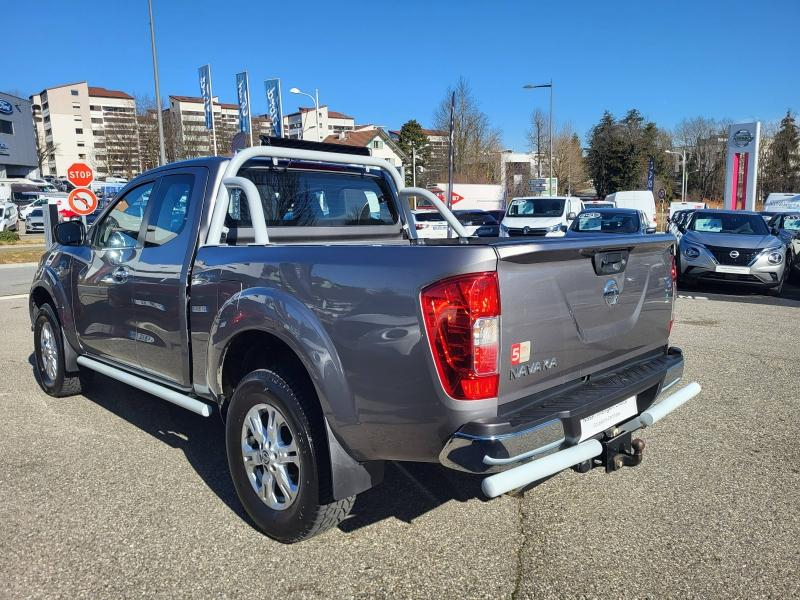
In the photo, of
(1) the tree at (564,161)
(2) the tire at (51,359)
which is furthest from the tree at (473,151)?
(2) the tire at (51,359)

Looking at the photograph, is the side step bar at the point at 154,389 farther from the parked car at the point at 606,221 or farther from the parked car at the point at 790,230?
the parked car at the point at 790,230

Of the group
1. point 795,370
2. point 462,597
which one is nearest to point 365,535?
point 462,597

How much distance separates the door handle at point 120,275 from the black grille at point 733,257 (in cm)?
1083

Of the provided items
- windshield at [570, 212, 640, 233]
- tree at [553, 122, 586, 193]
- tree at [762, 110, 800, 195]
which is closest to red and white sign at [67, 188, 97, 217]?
windshield at [570, 212, 640, 233]

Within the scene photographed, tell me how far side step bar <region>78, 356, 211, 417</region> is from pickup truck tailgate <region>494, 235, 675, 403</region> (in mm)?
1851

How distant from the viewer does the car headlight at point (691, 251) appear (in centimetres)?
1202

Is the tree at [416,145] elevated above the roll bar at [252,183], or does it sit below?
above

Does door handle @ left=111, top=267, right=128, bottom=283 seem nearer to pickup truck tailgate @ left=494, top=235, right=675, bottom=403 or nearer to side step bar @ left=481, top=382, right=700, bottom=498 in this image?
pickup truck tailgate @ left=494, top=235, right=675, bottom=403

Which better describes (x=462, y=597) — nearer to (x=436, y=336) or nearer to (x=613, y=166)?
(x=436, y=336)

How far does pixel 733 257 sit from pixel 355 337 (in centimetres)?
1114

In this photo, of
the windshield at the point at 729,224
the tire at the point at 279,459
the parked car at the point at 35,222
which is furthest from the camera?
the parked car at the point at 35,222

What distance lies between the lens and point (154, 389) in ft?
12.8

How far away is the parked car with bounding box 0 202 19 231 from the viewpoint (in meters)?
29.2

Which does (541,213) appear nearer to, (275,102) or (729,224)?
(729,224)
